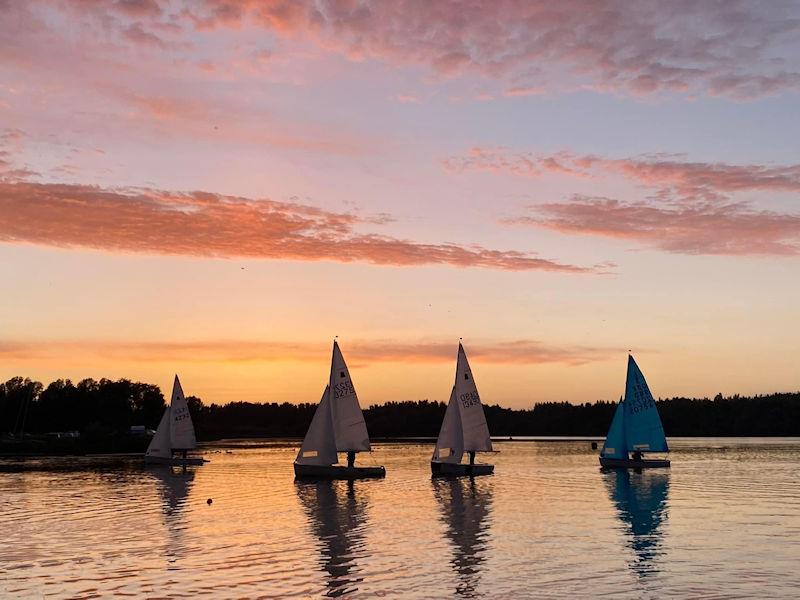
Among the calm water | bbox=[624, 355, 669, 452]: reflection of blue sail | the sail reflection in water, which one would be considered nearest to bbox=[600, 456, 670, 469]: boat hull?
bbox=[624, 355, 669, 452]: reflection of blue sail

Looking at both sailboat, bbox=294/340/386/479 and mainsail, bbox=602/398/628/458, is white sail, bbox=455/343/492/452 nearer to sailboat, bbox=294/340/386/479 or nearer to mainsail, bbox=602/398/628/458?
sailboat, bbox=294/340/386/479

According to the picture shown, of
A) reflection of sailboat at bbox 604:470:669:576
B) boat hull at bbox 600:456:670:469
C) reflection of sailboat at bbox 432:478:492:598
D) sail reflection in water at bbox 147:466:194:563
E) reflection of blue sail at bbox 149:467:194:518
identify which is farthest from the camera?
boat hull at bbox 600:456:670:469

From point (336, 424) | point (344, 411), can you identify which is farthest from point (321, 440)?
point (344, 411)

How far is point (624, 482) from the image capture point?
7569 centimetres

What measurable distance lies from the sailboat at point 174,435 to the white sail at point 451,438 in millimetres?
33361

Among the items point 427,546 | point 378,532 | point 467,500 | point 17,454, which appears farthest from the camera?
point 17,454

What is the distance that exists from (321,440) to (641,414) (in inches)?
1193

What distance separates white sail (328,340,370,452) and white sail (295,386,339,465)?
0.49 m

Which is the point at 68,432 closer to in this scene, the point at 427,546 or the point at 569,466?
the point at 569,466

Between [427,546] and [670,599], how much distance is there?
13.4 m

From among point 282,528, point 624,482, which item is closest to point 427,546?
point 282,528

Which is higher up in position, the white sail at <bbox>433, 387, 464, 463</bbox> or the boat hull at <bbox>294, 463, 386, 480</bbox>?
the white sail at <bbox>433, 387, 464, 463</bbox>

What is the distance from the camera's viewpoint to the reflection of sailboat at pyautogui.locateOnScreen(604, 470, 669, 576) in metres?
35.2

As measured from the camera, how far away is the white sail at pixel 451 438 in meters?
79.1
